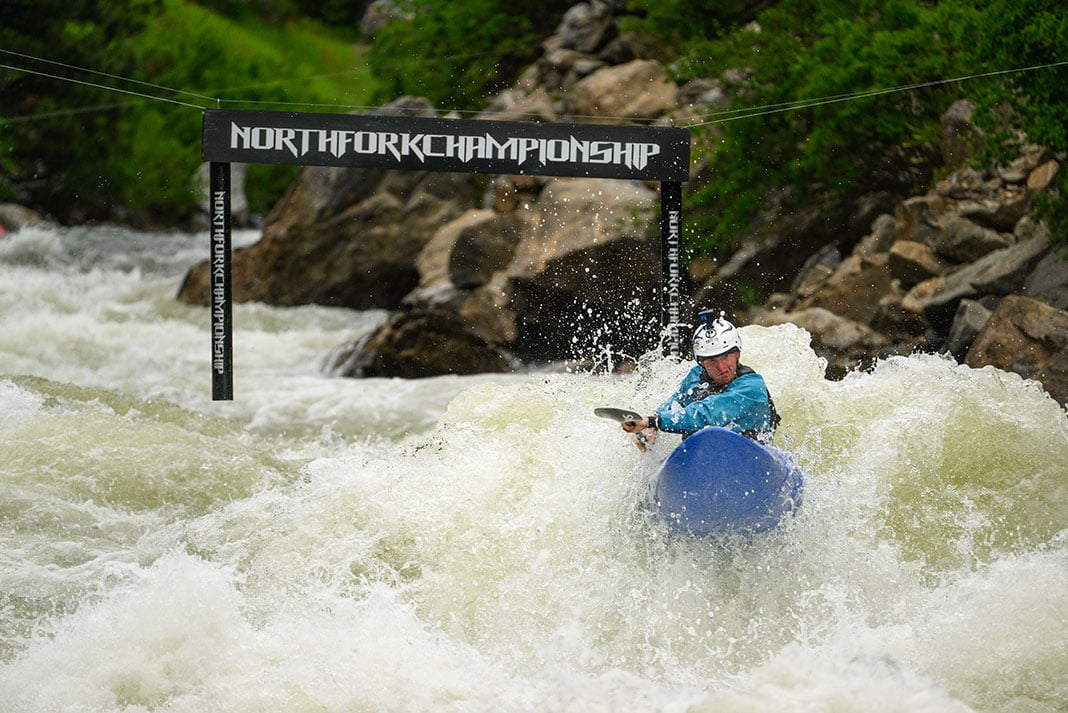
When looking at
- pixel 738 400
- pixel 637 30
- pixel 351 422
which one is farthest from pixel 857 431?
pixel 637 30

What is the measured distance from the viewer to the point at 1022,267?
9.45 meters

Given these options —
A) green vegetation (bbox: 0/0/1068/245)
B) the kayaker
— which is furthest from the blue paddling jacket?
green vegetation (bbox: 0/0/1068/245)

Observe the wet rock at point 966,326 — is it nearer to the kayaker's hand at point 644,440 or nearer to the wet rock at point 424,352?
the kayaker's hand at point 644,440

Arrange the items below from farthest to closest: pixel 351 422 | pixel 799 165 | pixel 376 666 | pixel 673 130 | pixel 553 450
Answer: pixel 799 165, pixel 351 422, pixel 673 130, pixel 553 450, pixel 376 666

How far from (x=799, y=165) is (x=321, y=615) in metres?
8.67

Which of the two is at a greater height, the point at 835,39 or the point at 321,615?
the point at 835,39

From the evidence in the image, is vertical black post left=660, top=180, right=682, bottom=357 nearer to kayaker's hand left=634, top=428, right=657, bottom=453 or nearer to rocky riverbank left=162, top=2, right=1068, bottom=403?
kayaker's hand left=634, top=428, right=657, bottom=453

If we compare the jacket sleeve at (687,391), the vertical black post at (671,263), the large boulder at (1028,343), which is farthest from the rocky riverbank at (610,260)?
the jacket sleeve at (687,391)

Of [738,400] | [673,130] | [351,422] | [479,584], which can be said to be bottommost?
[351,422]

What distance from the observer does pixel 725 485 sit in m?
5.30

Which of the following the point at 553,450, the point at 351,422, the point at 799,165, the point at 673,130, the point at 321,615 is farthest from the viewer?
Answer: the point at 799,165

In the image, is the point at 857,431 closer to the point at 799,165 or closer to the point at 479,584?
the point at 479,584

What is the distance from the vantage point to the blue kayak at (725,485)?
5.29 meters

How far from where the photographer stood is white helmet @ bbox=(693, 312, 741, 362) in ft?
18.8
